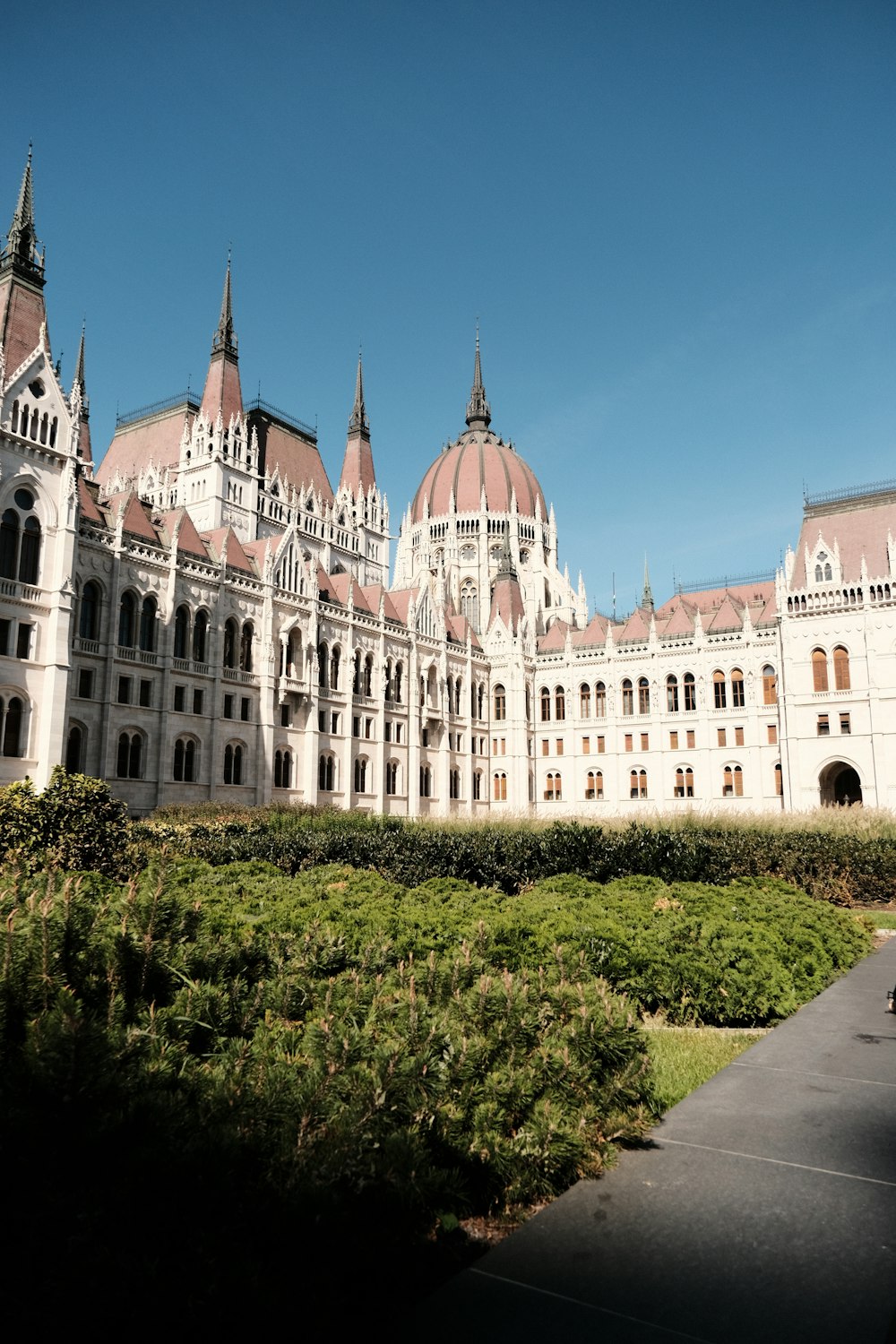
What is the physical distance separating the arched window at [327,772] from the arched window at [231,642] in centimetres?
800

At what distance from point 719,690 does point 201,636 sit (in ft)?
111

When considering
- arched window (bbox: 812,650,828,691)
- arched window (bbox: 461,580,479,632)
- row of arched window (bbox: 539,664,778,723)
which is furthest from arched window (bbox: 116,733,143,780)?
arched window (bbox: 461,580,479,632)

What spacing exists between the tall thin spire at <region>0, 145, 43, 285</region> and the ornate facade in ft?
0.37

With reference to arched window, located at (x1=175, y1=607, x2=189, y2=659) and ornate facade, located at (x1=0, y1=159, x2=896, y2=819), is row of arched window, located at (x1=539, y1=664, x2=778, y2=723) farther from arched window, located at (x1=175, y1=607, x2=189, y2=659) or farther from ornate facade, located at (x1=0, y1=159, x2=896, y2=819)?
arched window, located at (x1=175, y1=607, x2=189, y2=659)

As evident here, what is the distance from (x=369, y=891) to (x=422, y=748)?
45.9m

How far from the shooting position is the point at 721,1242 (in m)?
3.83

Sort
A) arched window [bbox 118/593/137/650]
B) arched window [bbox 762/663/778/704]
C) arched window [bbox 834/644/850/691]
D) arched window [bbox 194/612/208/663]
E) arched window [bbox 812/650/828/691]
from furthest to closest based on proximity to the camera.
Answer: arched window [bbox 762/663/778/704]
arched window [bbox 812/650/828/691]
arched window [bbox 834/644/850/691]
arched window [bbox 194/612/208/663]
arched window [bbox 118/593/137/650]

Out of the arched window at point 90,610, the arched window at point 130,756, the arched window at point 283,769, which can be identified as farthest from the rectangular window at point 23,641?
the arched window at point 283,769

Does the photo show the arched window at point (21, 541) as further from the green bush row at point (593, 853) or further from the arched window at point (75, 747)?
the green bush row at point (593, 853)

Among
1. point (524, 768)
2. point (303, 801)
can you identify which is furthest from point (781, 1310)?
point (524, 768)

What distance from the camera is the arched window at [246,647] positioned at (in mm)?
45781

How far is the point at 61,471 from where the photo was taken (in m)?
35.1

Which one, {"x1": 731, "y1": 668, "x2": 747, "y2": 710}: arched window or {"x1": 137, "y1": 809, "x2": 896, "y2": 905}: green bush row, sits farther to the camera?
{"x1": 731, "y1": 668, "x2": 747, "y2": 710}: arched window

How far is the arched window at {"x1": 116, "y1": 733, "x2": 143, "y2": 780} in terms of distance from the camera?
38.5 meters
